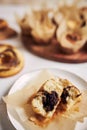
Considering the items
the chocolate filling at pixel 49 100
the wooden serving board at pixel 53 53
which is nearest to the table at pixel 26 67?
the wooden serving board at pixel 53 53

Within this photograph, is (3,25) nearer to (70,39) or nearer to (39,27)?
(39,27)

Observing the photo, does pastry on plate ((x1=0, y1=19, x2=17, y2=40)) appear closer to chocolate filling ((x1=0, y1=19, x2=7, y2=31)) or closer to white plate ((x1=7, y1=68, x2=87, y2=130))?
chocolate filling ((x1=0, y1=19, x2=7, y2=31))

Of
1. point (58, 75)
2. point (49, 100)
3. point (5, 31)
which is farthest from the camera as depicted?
point (5, 31)

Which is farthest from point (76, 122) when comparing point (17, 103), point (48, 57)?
point (48, 57)

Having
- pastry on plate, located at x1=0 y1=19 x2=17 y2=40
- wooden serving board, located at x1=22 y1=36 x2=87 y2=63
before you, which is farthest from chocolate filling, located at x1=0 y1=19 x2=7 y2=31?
wooden serving board, located at x1=22 y1=36 x2=87 y2=63

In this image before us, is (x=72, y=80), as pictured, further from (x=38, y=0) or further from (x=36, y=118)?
→ (x=38, y=0)

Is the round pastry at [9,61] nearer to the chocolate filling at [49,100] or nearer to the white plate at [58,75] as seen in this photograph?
the white plate at [58,75]

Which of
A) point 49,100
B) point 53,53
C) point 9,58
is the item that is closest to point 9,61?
point 9,58
